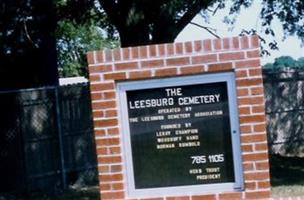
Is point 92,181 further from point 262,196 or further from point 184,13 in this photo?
point 262,196

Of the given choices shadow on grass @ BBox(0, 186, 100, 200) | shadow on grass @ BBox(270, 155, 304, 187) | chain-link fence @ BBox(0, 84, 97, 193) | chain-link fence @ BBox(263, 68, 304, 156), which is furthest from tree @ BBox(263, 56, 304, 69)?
shadow on grass @ BBox(0, 186, 100, 200)

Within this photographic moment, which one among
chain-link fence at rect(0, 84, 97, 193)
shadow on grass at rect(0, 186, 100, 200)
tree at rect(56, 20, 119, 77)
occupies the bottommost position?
shadow on grass at rect(0, 186, 100, 200)

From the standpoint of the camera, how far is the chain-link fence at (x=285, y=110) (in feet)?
59.8

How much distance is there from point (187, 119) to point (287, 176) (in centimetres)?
780

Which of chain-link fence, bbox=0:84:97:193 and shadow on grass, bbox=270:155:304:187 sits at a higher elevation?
chain-link fence, bbox=0:84:97:193

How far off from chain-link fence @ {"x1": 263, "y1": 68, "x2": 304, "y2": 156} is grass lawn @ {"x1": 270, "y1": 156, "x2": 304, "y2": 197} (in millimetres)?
890

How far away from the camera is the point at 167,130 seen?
21.8 ft

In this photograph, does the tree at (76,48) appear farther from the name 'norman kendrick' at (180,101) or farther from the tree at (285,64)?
the name 'norman kendrick' at (180,101)

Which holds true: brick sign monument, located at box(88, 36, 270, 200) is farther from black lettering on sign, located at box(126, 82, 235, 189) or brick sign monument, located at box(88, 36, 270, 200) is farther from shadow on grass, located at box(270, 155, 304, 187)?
→ shadow on grass, located at box(270, 155, 304, 187)

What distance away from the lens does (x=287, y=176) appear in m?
13.9

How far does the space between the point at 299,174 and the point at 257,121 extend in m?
7.89

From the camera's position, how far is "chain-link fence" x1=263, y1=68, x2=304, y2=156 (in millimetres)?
18234

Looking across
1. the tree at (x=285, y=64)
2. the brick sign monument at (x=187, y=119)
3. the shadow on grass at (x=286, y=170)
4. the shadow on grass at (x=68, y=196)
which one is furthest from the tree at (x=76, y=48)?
the brick sign monument at (x=187, y=119)

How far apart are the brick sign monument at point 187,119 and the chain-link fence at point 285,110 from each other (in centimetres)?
1164
